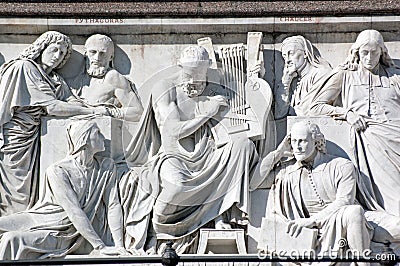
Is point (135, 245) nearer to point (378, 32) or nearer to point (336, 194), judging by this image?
point (336, 194)

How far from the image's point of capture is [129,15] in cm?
1670

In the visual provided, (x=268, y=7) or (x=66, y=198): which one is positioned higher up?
(x=268, y=7)

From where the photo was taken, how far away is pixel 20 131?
53.8 ft

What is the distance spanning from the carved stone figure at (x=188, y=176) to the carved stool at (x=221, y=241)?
141mm

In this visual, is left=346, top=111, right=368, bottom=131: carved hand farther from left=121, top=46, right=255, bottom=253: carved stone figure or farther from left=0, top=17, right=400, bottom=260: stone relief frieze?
left=121, top=46, right=255, bottom=253: carved stone figure

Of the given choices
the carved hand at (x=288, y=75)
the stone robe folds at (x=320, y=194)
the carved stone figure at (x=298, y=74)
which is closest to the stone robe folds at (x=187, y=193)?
the stone robe folds at (x=320, y=194)

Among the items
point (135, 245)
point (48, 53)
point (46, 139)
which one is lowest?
point (135, 245)

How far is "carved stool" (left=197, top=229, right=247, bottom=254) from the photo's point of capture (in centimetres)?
1586

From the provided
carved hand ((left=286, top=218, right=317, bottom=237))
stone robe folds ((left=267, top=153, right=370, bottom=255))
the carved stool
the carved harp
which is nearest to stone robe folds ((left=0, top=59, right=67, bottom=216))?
the carved harp

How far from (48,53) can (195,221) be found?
2.63m

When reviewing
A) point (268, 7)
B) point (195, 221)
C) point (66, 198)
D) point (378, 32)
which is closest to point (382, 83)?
point (378, 32)

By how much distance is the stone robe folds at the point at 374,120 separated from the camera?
16.1 metres

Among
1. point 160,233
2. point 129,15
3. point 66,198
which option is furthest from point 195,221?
point 129,15

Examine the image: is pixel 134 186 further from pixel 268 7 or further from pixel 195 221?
pixel 268 7
